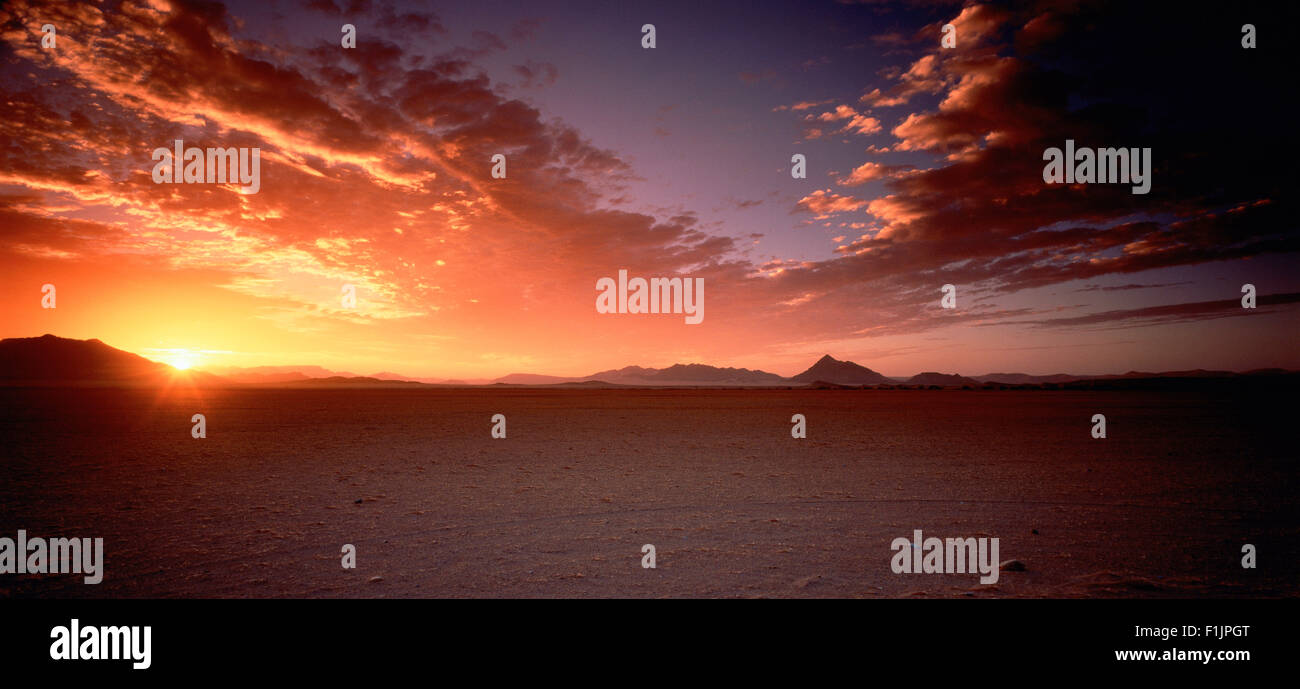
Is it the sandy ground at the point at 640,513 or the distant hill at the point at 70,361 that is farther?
the distant hill at the point at 70,361

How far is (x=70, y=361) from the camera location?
6289 inches

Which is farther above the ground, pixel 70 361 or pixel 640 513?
pixel 70 361

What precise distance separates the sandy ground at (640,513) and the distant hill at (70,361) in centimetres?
16884

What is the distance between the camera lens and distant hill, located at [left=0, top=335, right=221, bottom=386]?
472ft

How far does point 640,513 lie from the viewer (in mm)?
9281

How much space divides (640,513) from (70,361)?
755ft

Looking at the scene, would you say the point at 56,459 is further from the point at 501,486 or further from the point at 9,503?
the point at 501,486

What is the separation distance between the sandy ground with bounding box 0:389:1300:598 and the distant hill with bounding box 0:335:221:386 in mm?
168835

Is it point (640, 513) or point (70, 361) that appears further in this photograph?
point (70, 361)

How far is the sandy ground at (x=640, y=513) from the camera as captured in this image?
612 centimetres

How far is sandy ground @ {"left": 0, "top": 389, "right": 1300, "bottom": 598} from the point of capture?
612 centimetres

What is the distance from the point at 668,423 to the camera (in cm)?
2741

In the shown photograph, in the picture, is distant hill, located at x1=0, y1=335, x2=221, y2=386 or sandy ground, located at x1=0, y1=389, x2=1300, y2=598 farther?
distant hill, located at x1=0, y1=335, x2=221, y2=386
